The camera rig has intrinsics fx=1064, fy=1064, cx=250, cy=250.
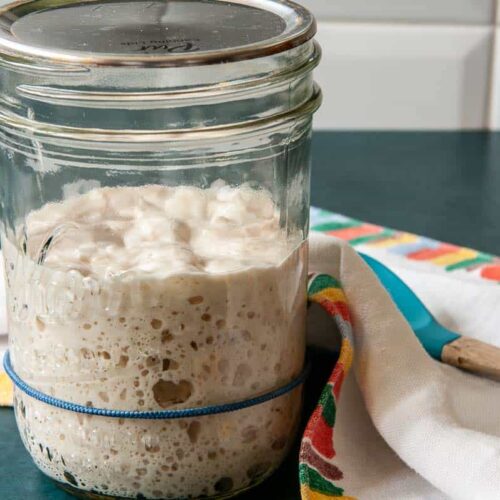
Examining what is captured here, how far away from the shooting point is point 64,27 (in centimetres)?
55

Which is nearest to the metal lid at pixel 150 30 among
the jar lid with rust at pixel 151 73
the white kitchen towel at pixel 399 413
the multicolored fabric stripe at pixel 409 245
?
the jar lid with rust at pixel 151 73

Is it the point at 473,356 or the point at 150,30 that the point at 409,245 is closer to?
the point at 473,356

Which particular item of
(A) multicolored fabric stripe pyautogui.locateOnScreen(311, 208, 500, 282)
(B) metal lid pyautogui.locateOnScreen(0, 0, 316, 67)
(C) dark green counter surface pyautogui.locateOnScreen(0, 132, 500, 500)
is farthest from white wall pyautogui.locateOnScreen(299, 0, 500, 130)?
(B) metal lid pyautogui.locateOnScreen(0, 0, 316, 67)

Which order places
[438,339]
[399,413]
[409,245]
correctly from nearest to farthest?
1. [399,413]
2. [438,339]
3. [409,245]

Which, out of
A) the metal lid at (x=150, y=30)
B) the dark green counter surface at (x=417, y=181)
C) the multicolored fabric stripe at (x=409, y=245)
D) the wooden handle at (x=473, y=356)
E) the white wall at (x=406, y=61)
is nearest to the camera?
the metal lid at (x=150, y=30)

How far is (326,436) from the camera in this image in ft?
1.90

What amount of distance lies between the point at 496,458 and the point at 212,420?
15 centimetres

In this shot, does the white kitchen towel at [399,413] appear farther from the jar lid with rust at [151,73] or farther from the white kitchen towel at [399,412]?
the jar lid with rust at [151,73]

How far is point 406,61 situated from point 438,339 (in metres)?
0.66

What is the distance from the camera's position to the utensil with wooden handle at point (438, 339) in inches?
26.9

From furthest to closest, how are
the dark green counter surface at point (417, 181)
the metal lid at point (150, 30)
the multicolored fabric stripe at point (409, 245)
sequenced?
1. the dark green counter surface at point (417, 181)
2. the multicolored fabric stripe at point (409, 245)
3. the metal lid at point (150, 30)

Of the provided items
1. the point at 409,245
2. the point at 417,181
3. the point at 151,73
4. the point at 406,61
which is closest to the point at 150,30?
the point at 151,73

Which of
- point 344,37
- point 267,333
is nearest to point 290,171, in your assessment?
point 267,333

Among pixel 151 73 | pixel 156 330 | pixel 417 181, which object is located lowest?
pixel 417 181
